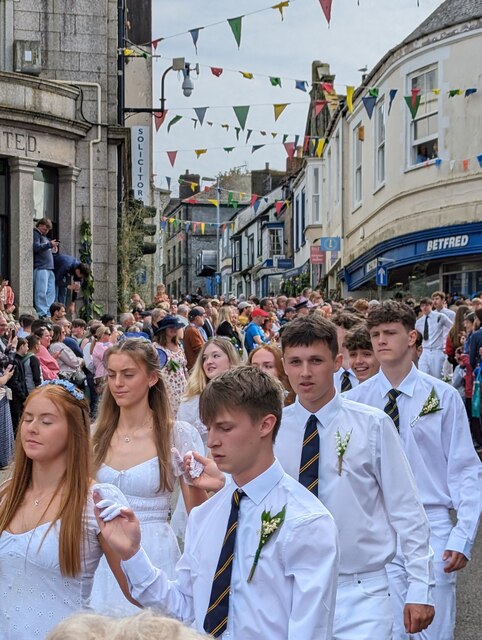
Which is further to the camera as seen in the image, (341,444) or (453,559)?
(453,559)

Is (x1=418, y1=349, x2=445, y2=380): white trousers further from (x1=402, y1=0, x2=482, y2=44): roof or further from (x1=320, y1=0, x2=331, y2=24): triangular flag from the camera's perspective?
(x1=402, y1=0, x2=482, y2=44): roof

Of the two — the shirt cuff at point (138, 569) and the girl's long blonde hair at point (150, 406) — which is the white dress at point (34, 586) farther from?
the girl's long blonde hair at point (150, 406)

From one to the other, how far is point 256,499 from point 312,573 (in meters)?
0.31

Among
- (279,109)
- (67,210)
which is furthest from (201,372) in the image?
(279,109)

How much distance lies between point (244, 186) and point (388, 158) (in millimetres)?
59061

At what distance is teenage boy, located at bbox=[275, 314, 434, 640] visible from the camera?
167 inches

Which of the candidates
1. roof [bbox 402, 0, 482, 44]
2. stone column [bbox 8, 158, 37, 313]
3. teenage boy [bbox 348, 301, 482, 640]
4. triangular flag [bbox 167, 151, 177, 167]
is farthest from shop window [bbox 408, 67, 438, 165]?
teenage boy [bbox 348, 301, 482, 640]

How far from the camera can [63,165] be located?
68.2 feet

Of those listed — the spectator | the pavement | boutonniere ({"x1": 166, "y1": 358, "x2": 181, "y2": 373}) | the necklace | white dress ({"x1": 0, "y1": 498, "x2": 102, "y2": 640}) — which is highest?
the spectator

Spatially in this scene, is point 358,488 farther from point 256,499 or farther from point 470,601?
point 470,601

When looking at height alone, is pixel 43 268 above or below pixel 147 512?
above

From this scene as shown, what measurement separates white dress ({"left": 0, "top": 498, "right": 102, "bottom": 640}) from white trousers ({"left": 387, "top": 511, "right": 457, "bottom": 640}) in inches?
67.9

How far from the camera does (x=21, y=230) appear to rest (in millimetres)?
19000

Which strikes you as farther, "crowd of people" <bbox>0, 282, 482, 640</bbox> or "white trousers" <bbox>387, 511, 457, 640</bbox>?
"white trousers" <bbox>387, 511, 457, 640</bbox>
